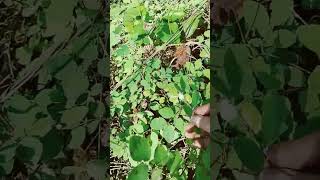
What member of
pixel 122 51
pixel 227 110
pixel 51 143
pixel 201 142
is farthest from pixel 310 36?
pixel 51 143

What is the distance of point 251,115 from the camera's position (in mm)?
1463

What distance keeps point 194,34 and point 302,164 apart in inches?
18.5

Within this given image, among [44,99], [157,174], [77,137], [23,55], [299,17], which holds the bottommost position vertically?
[157,174]

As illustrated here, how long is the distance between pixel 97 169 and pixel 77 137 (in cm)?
11

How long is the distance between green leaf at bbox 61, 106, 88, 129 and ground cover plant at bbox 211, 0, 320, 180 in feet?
1.26

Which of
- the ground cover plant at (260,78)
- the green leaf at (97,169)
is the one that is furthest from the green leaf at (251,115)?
the green leaf at (97,169)

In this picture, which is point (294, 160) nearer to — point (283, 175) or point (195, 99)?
point (283, 175)

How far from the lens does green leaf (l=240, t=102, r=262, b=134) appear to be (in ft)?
4.78

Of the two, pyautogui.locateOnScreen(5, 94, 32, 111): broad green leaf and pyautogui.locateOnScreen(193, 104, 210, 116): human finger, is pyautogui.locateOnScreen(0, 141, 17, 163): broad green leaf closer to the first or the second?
pyautogui.locateOnScreen(5, 94, 32, 111): broad green leaf

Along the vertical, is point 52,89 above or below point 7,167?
above

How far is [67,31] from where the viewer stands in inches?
61.4

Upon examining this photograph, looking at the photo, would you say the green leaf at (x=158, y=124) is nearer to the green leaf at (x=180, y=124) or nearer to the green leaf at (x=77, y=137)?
the green leaf at (x=180, y=124)

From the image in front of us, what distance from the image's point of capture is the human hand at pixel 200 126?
1.50m

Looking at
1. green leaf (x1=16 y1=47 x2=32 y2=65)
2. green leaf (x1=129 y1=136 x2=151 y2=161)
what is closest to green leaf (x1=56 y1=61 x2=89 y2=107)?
green leaf (x1=16 y1=47 x2=32 y2=65)
